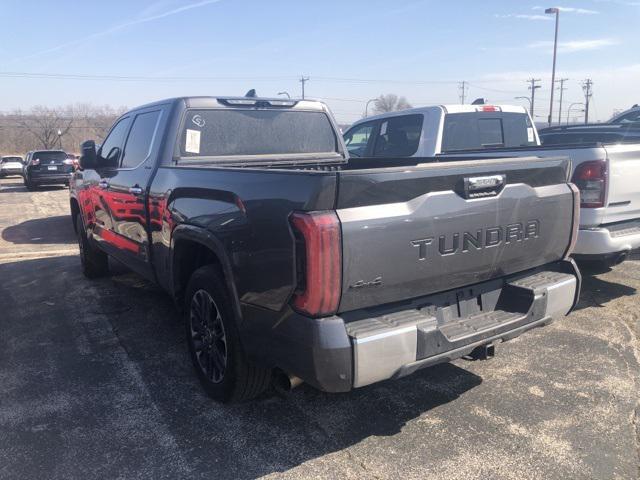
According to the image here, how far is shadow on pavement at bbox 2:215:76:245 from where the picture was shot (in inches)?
378


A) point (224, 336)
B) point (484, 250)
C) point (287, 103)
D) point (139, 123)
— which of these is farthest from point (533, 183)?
point (139, 123)

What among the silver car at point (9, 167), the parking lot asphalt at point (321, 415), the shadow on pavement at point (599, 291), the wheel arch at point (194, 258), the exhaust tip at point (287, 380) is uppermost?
the wheel arch at point (194, 258)

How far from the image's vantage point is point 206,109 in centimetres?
430

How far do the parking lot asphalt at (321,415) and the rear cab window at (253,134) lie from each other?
64.8 inches

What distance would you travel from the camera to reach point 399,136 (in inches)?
282

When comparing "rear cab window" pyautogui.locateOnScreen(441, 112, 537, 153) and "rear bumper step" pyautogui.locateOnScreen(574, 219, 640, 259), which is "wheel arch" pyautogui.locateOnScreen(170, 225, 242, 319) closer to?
"rear bumper step" pyautogui.locateOnScreen(574, 219, 640, 259)

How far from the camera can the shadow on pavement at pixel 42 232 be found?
31.5 feet

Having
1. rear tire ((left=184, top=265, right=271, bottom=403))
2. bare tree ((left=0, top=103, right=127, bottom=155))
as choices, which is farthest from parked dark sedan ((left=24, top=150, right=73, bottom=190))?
bare tree ((left=0, top=103, right=127, bottom=155))

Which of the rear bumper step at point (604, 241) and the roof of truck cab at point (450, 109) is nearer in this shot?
the rear bumper step at point (604, 241)

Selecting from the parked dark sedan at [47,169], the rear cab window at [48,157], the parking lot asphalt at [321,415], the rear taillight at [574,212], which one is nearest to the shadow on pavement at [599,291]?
the parking lot asphalt at [321,415]

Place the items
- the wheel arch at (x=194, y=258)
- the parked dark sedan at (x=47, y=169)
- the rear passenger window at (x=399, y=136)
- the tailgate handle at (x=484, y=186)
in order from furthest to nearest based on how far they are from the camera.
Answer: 1. the parked dark sedan at (x=47, y=169)
2. the rear passenger window at (x=399, y=136)
3. the wheel arch at (x=194, y=258)
4. the tailgate handle at (x=484, y=186)

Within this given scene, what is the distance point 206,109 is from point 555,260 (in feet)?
9.29

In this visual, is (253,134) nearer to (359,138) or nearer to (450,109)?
(450,109)

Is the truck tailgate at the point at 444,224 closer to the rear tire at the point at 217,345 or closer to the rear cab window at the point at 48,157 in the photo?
the rear tire at the point at 217,345
